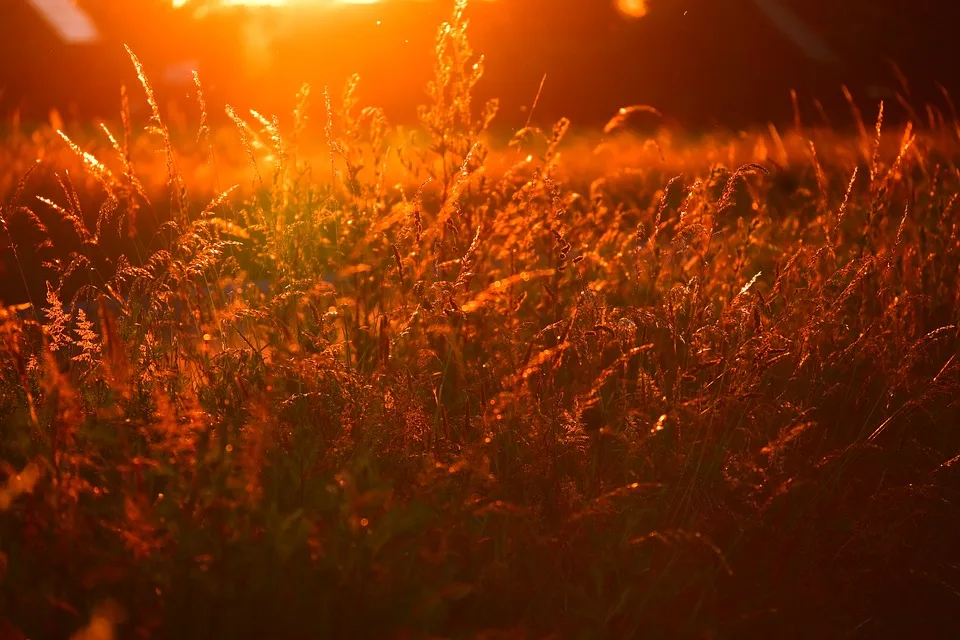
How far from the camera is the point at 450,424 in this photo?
2822mm

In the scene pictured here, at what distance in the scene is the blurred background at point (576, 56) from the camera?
619 inches

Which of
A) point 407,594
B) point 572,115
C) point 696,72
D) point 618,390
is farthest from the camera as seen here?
point 696,72

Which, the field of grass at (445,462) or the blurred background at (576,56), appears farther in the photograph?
the blurred background at (576,56)

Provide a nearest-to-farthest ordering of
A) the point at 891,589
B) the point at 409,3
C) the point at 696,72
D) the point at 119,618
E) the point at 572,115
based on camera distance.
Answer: the point at 119,618, the point at 891,589, the point at 409,3, the point at 572,115, the point at 696,72

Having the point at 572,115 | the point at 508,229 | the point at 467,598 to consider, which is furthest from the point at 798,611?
the point at 572,115

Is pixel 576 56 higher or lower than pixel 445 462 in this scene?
lower

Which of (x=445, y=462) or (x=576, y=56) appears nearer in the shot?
(x=445, y=462)

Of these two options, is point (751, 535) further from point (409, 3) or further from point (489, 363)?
point (409, 3)

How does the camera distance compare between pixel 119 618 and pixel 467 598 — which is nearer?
pixel 119 618

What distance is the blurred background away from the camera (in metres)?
15.7

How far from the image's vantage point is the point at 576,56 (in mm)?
18516

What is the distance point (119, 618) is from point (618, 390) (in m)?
1.88

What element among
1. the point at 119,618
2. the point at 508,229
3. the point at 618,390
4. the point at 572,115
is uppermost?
the point at 508,229

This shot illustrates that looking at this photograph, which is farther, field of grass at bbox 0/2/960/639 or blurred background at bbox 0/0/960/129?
blurred background at bbox 0/0/960/129
